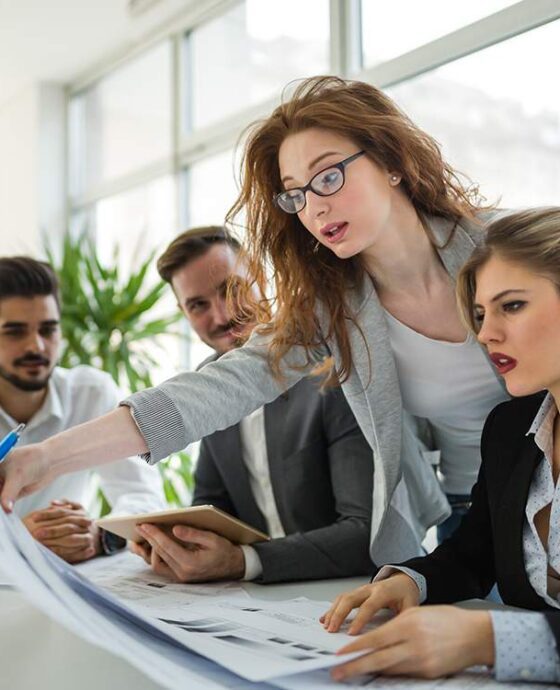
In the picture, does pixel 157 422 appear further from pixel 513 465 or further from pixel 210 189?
pixel 210 189

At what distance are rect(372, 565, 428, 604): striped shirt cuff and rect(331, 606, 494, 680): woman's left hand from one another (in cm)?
25

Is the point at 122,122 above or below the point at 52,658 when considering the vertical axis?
above

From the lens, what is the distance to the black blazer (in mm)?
1153

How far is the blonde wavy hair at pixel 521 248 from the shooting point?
3.87 ft

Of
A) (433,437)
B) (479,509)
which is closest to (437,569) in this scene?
(479,509)

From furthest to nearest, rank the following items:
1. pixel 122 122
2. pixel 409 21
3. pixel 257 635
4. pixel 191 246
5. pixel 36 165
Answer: pixel 36 165 → pixel 122 122 → pixel 409 21 → pixel 191 246 → pixel 257 635

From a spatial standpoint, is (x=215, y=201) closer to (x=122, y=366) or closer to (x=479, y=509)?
(x=122, y=366)

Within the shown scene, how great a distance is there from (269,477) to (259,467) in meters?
0.06

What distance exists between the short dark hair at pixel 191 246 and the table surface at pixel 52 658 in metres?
1.13

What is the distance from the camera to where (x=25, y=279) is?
2576 mm

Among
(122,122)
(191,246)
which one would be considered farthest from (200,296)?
(122,122)

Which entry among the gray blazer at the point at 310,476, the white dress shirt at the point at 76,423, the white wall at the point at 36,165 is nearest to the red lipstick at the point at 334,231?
the gray blazer at the point at 310,476

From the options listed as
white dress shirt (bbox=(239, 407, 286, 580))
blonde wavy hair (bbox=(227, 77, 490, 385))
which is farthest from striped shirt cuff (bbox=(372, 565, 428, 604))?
white dress shirt (bbox=(239, 407, 286, 580))

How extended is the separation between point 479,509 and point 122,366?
3.45 metres
